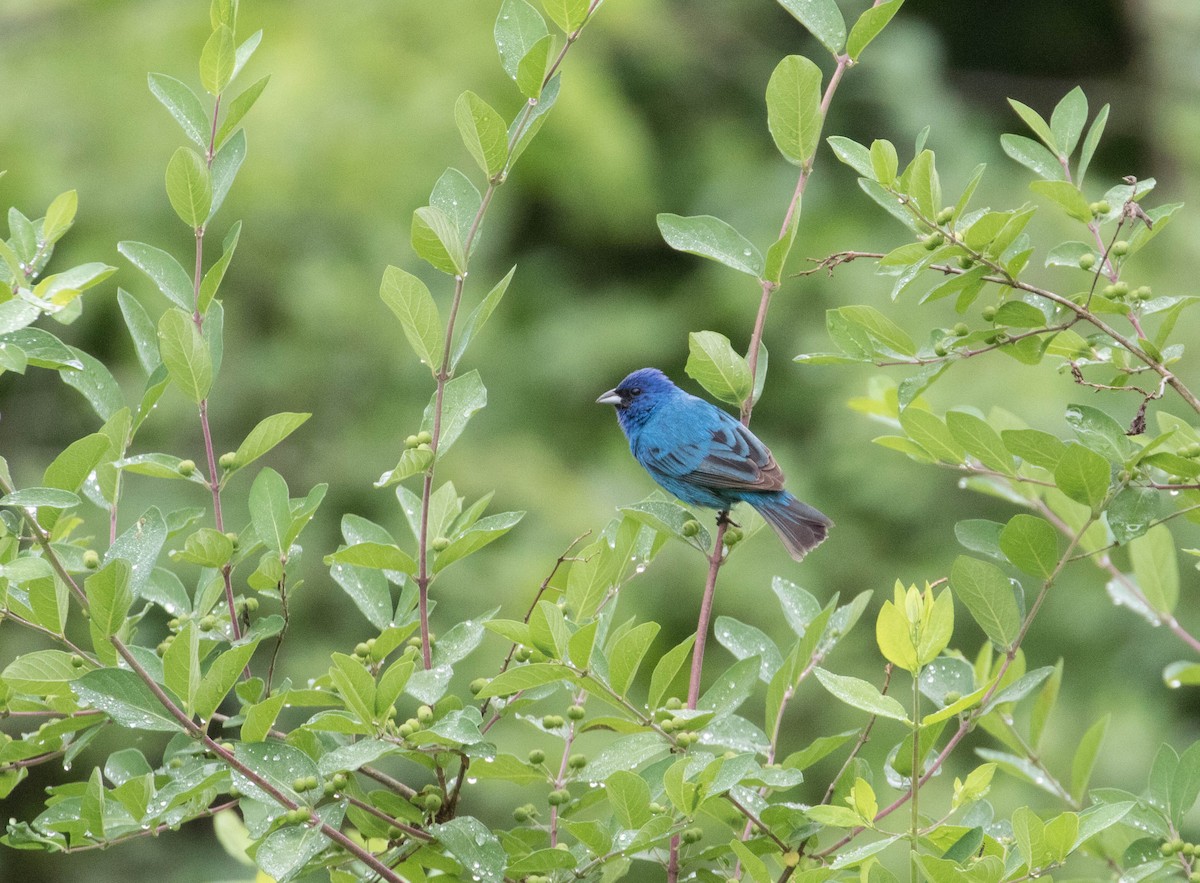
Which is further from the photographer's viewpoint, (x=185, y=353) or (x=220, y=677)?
(x=185, y=353)

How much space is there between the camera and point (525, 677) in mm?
1559

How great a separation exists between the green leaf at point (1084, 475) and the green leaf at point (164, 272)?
1203 millimetres

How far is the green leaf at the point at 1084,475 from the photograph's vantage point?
1665 millimetres

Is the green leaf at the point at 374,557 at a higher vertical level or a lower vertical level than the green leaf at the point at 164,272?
lower

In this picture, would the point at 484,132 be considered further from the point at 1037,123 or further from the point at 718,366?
the point at 1037,123

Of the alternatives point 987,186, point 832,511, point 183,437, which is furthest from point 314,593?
point 987,186

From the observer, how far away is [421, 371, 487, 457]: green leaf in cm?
177

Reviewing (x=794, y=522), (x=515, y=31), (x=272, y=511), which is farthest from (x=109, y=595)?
(x=794, y=522)

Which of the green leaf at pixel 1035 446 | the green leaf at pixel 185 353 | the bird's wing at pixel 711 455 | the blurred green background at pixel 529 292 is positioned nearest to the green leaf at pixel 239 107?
the green leaf at pixel 185 353

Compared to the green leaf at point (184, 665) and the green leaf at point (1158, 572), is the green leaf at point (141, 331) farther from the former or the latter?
the green leaf at point (1158, 572)

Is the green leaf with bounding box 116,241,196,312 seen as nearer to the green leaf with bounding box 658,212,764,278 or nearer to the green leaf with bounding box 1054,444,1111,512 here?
the green leaf with bounding box 658,212,764,278

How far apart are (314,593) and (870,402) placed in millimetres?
3801

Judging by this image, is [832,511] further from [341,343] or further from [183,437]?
[183,437]

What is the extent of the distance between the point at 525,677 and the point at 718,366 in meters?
0.71
